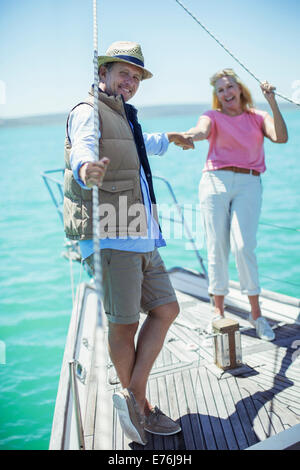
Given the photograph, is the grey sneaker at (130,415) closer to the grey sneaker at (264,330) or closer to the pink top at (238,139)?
the grey sneaker at (264,330)

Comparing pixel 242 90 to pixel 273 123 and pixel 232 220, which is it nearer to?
pixel 273 123

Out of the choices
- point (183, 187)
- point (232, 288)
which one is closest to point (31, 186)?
point (183, 187)

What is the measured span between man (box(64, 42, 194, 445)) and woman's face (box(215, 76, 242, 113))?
95 cm

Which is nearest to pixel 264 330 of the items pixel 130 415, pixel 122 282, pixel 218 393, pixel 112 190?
pixel 218 393

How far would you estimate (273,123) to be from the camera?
103 inches

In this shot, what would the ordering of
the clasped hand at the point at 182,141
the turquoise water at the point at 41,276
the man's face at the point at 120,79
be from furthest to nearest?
the turquoise water at the point at 41,276
the clasped hand at the point at 182,141
the man's face at the point at 120,79

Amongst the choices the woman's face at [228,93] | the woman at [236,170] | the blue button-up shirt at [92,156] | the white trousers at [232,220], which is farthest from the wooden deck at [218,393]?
the woman's face at [228,93]

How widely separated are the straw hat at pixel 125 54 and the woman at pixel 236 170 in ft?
2.96

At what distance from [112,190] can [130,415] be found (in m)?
0.88

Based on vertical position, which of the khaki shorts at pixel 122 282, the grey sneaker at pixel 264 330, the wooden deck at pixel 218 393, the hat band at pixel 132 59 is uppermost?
the hat band at pixel 132 59

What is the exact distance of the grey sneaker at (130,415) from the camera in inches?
66.2

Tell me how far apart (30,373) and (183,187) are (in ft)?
45.6

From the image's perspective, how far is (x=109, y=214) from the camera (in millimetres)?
1633
